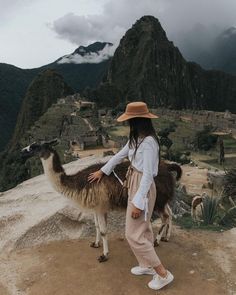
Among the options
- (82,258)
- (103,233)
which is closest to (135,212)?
(103,233)

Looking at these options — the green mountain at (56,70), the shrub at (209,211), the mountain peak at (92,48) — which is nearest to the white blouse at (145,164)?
the shrub at (209,211)

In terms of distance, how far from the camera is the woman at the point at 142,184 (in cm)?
468

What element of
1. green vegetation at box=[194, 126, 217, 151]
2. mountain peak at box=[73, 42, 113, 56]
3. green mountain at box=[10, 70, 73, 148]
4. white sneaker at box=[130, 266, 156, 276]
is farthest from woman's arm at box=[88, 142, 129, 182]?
mountain peak at box=[73, 42, 113, 56]

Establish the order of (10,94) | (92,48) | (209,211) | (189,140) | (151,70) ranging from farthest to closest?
(92,48), (10,94), (151,70), (189,140), (209,211)

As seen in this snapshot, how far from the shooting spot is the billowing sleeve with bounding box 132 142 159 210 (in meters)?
4.65

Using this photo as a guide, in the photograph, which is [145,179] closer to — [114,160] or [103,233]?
[114,160]

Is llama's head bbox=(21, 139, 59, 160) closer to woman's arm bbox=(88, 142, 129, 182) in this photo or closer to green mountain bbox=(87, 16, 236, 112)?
woman's arm bbox=(88, 142, 129, 182)

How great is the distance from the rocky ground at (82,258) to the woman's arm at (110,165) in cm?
99

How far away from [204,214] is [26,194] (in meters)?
3.33

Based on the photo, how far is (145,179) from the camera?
4.65 metres

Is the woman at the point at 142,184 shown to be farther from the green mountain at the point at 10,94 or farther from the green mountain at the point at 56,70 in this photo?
the green mountain at the point at 10,94

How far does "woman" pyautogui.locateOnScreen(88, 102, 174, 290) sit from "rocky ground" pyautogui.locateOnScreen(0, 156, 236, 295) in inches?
12.5

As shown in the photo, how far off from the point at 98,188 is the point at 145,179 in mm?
1063

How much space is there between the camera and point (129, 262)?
5.55 metres
